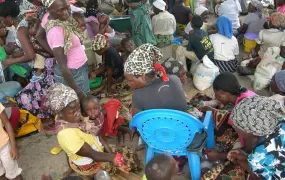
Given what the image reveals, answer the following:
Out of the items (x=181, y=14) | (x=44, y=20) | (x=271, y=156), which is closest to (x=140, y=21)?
(x=181, y=14)

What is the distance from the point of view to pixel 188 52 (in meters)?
5.11

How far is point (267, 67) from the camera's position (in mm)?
4504

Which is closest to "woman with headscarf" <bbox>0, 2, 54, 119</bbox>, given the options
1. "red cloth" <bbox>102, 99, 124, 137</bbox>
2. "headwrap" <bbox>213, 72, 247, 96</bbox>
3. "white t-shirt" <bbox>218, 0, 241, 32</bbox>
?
"red cloth" <bbox>102, 99, 124, 137</bbox>

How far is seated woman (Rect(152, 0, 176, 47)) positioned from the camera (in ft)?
19.7

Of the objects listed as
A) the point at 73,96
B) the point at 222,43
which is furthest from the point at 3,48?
the point at 222,43

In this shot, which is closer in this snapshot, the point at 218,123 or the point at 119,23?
the point at 218,123

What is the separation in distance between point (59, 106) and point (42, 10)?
4.19 feet

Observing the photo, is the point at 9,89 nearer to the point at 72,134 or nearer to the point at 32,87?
the point at 32,87

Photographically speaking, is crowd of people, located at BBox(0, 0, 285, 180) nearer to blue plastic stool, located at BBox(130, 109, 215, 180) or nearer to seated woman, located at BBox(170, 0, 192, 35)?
blue plastic stool, located at BBox(130, 109, 215, 180)

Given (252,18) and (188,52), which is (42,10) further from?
(252,18)

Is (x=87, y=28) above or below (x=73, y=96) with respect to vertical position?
below

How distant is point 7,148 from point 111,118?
1.12 metres

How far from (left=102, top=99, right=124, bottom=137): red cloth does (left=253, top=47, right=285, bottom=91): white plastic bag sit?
2.21 m

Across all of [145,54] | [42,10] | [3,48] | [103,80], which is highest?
[42,10]
